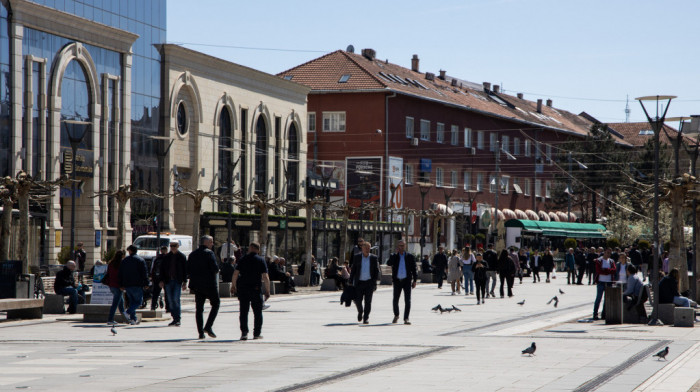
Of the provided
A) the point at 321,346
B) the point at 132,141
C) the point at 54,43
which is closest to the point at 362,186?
the point at 132,141

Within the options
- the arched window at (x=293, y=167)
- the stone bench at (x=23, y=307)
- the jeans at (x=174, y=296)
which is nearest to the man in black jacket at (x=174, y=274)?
the jeans at (x=174, y=296)

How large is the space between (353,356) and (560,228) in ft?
198

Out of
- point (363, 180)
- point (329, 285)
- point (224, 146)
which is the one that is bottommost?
Answer: point (329, 285)

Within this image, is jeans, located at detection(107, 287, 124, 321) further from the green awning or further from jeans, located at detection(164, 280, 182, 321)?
the green awning

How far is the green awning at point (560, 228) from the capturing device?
2643 inches

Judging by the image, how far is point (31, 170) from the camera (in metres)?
46.9


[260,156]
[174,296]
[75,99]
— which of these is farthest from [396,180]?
[174,296]

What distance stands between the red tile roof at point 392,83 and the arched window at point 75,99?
24983 mm

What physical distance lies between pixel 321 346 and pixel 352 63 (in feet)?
200

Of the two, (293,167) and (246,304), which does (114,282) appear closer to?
(246,304)

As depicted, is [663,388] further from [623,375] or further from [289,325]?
[289,325]

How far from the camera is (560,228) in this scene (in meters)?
73.3

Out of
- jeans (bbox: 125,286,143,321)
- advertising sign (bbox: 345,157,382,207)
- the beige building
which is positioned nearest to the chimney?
advertising sign (bbox: 345,157,382,207)

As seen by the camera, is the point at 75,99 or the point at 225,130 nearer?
the point at 75,99
